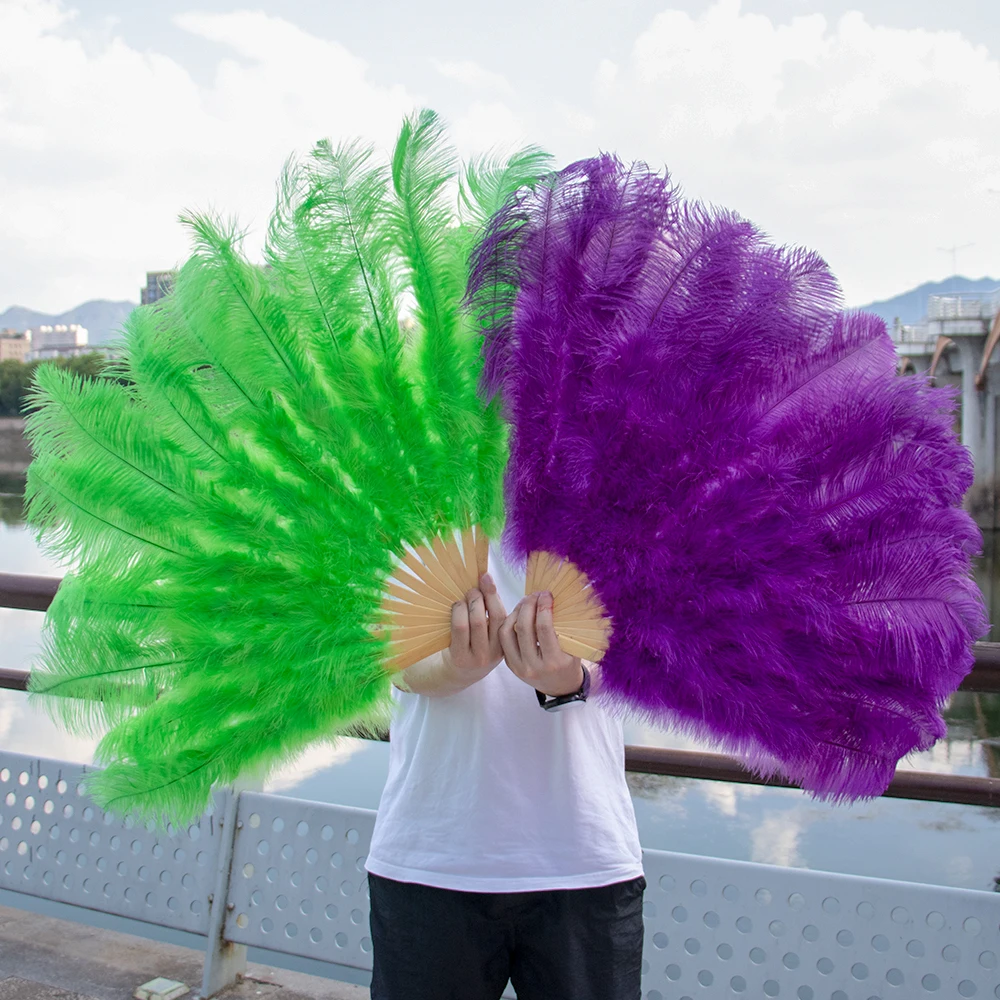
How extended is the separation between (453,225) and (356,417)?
10.6 inches

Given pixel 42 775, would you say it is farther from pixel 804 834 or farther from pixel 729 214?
pixel 804 834

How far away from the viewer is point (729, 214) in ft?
3.57

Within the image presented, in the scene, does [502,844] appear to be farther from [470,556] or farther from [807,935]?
[807,935]

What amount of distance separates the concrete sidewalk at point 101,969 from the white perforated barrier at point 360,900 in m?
0.11

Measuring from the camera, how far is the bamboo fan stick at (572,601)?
1.06m

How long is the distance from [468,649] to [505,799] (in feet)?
0.63

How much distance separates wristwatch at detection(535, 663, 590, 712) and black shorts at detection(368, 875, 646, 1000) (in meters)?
0.21

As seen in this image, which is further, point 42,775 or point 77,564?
point 42,775

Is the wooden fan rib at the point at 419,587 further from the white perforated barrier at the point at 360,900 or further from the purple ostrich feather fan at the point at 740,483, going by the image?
the white perforated barrier at the point at 360,900

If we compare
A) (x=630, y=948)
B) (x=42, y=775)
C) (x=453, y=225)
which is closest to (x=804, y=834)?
(x=42, y=775)

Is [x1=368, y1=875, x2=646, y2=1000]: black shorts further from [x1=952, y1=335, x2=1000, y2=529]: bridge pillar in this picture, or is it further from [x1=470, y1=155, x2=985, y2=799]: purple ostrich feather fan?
[x1=952, y1=335, x2=1000, y2=529]: bridge pillar

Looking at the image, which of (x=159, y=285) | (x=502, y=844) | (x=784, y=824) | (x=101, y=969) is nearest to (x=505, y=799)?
(x=502, y=844)

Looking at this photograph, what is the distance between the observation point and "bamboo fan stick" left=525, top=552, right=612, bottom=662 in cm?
106

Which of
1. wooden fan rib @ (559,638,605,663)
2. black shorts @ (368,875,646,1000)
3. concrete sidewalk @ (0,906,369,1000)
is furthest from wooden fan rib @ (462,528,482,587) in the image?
concrete sidewalk @ (0,906,369,1000)
